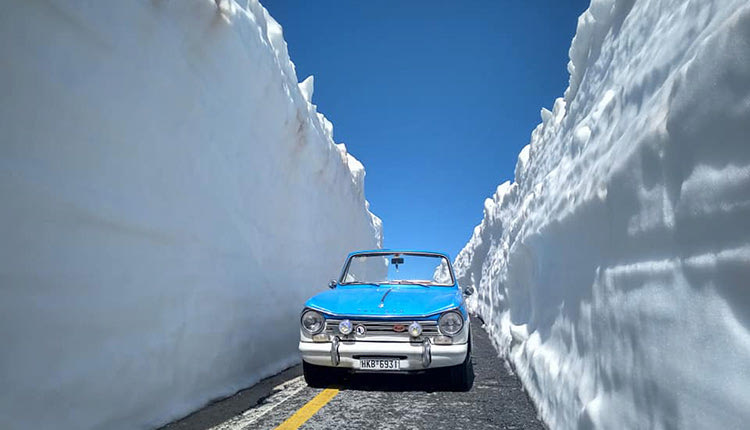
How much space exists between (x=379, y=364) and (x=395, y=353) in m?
0.18

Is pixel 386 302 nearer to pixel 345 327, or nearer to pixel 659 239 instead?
pixel 345 327

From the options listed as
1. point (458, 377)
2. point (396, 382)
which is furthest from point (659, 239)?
point (396, 382)

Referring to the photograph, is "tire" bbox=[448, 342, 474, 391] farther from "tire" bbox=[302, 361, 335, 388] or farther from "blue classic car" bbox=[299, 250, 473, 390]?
"tire" bbox=[302, 361, 335, 388]

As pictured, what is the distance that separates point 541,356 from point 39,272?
3629mm

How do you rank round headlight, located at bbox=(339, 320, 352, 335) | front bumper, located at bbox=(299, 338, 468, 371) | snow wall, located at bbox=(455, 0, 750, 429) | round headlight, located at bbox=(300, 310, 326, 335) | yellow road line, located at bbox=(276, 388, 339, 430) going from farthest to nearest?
round headlight, located at bbox=(300, 310, 326, 335) < round headlight, located at bbox=(339, 320, 352, 335) < front bumper, located at bbox=(299, 338, 468, 371) < yellow road line, located at bbox=(276, 388, 339, 430) < snow wall, located at bbox=(455, 0, 750, 429)

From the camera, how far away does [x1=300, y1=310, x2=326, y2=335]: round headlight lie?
413cm

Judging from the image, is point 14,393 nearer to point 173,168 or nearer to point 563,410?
point 173,168

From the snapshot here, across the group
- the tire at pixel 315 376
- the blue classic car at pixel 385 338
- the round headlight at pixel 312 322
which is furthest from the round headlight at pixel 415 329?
the tire at pixel 315 376

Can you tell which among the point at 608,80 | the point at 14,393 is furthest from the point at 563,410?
the point at 14,393

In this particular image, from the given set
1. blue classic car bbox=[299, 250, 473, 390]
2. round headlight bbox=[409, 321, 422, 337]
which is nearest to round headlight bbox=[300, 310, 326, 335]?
blue classic car bbox=[299, 250, 473, 390]

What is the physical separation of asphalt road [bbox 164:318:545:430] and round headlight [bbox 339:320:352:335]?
55 centimetres

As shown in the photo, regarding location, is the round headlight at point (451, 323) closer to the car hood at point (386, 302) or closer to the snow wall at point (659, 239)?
the car hood at point (386, 302)

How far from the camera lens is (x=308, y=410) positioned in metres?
3.40

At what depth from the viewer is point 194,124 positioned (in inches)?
166
